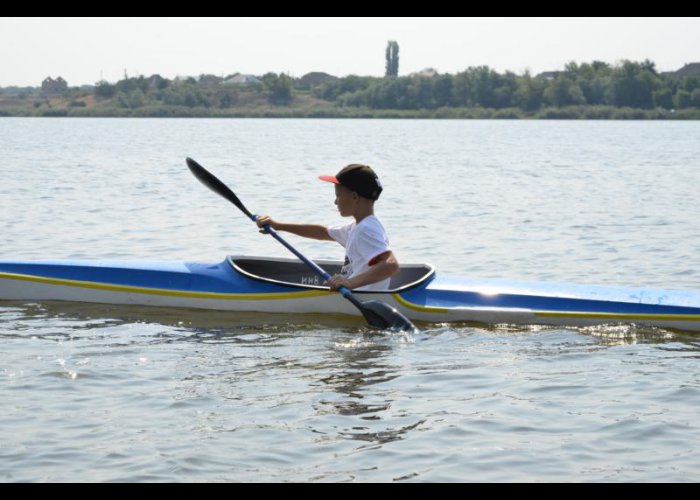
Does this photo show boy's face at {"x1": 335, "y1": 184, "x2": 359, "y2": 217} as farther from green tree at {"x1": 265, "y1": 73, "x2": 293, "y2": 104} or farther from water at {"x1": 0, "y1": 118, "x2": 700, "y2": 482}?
green tree at {"x1": 265, "y1": 73, "x2": 293, "y2": 104}

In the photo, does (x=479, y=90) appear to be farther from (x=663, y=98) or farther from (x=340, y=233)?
(x=340, y=233)

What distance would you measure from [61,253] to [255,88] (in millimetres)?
104366

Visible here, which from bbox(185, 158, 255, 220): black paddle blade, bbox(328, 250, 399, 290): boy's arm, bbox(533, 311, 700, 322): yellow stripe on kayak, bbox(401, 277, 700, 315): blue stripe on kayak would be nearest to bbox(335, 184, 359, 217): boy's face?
bbox(328, 250, 399, 290): boy's arm

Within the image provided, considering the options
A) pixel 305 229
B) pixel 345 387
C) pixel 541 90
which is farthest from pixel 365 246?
pixel 541 90

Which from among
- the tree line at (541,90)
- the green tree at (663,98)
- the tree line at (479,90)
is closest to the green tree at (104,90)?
the tree line at (479,90)

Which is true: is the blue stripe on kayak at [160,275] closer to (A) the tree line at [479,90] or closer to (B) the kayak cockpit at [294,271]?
(B) the kayak cockpit at [294,271]

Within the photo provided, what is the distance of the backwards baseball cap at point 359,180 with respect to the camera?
25.7ft

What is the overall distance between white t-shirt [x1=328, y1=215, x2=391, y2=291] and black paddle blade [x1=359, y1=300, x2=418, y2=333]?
161mm

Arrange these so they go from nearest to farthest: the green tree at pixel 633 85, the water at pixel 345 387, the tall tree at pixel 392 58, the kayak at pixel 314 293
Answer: the water at pixel 345 387 → the kayak at pixel 314 293 → the green tree at pixel 633 85 → the tall tree at pixel 392 58

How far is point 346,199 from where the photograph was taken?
7.93 m

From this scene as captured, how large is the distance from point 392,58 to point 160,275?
138630 millimetres

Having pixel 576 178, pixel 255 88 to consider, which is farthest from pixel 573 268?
pixel 255 88

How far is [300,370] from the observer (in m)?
7.05

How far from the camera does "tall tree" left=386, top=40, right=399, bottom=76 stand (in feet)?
470
